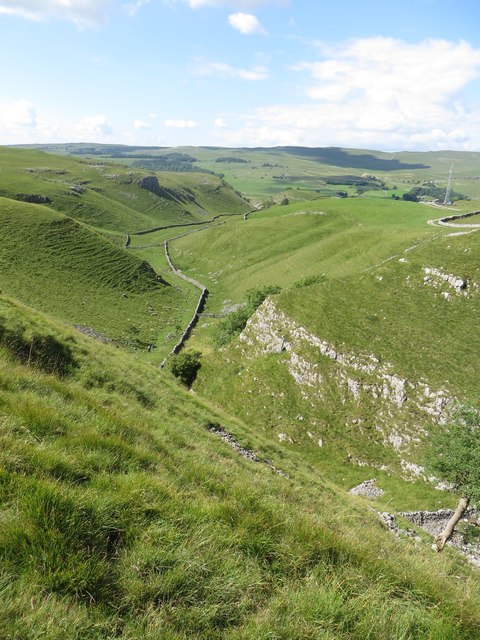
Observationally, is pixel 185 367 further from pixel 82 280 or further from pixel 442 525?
pixel 82 280

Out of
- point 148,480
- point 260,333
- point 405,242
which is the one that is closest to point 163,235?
point 405,242

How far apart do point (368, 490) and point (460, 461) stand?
9933 millimetres

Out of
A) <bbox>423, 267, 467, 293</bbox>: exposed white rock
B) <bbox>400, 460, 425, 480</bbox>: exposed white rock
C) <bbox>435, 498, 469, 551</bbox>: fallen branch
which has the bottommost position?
<bbox>400, 460, 425, 480</bbox>: exposed white rock

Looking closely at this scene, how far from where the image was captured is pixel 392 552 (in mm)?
7059

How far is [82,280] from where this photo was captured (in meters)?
82.0

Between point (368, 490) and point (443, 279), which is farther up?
point (443, 279)

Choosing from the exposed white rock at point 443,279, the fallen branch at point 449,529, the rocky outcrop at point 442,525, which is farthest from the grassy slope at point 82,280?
the fallen branch at point 449,529

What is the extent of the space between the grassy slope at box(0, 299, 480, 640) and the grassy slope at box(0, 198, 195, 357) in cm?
5917

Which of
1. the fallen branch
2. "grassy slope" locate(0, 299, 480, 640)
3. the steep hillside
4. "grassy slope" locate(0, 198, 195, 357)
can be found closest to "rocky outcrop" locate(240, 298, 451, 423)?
the steep hillside

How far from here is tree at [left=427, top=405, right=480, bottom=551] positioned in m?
21.4

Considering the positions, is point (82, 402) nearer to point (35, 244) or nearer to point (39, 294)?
point (39, 294)

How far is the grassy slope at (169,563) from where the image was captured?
13.6 ft

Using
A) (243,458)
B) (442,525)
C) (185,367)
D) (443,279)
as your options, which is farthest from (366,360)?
(243,458)

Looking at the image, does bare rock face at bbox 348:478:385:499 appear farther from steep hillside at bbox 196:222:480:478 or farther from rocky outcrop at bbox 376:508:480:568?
rocky outcrop at bbox 376:508:480:568
